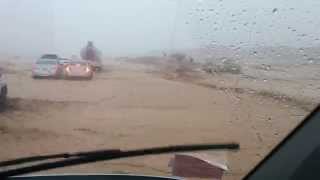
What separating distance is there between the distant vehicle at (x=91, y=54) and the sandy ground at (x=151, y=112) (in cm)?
6

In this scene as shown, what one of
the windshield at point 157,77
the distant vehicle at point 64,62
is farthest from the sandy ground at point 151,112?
the distant vehicle at point 64,62

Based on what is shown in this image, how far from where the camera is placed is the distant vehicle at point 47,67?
12.1 ft

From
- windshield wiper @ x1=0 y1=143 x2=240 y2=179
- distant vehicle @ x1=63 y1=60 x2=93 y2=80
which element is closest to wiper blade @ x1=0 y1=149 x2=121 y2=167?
windshield wiper @ x1=0 y1=143 x2=240 y2=179

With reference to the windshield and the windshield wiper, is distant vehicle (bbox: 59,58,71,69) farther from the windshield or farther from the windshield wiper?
the windshield wiper

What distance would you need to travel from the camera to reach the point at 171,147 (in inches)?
132

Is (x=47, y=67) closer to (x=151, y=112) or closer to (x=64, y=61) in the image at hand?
(x=64, y=61)

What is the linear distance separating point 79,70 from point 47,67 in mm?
163

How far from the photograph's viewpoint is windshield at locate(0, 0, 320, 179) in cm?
338

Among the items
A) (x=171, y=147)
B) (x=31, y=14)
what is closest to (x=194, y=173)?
(x=171, y=147)

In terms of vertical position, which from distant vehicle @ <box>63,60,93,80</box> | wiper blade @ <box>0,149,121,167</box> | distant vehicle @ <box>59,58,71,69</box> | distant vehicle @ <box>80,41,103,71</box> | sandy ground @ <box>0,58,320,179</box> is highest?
distant vehicle @ <box>80,41,103,71</box>

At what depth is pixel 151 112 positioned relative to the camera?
358 cm

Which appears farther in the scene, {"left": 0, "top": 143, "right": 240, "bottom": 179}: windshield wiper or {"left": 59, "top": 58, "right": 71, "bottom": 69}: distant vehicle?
{"left": 59, "top": 58, "right": 71, "bottom": 69}: distant vehicle

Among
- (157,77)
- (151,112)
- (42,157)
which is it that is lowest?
(42,157)

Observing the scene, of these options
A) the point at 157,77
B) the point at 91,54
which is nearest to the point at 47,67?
the point at 91,54
